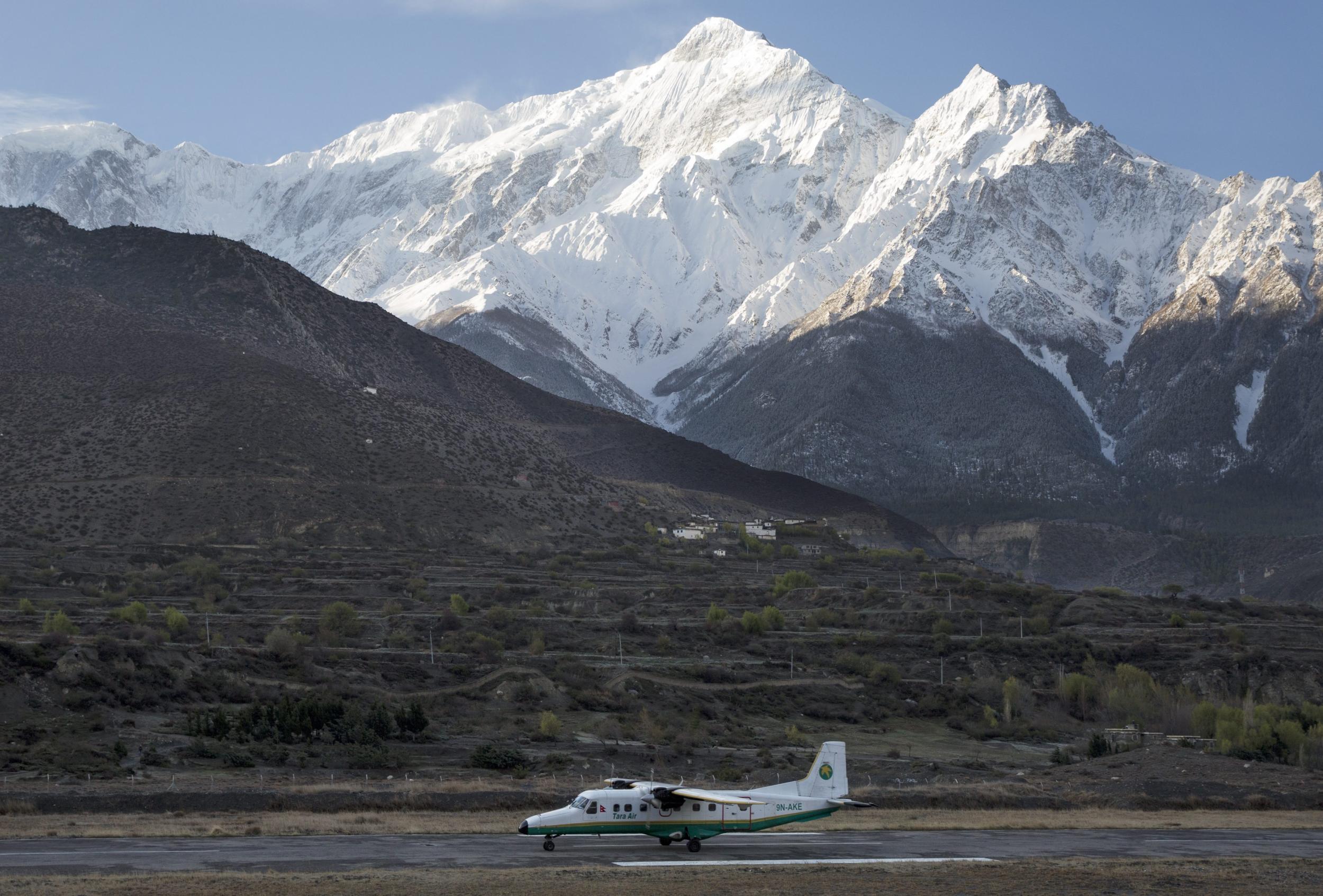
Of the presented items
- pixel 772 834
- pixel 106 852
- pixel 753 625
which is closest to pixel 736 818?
pixel 772 834

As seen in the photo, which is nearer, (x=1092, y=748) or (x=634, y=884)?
(x=634, y=884)

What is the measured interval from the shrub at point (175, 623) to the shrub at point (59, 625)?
5.11m

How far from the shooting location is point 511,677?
82125mm

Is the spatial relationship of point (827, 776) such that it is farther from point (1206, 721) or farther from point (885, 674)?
point (885, 674)

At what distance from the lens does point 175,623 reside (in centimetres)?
9231

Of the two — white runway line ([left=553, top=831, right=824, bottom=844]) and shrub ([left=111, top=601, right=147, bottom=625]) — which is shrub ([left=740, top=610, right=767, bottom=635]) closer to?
shrub ([left=111, top=601, right=147, bottom=625])

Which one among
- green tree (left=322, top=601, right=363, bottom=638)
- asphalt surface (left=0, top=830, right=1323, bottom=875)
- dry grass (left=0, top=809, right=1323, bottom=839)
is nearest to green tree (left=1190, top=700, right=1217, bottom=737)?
dry grass (left=0, top=809, right=1323, bottom=839)

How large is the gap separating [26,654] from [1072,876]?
4727cm

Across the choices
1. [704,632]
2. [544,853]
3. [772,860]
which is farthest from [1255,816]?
[704,632]

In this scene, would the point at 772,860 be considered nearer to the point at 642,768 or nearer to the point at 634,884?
the point at 634,884

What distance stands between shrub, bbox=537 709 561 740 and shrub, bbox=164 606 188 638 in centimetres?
2836

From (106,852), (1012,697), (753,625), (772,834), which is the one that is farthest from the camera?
(753,625)

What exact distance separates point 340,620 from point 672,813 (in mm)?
61407

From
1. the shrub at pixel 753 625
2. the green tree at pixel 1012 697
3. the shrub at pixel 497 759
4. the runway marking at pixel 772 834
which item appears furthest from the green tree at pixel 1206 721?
the runway marking at pixel 772 834
